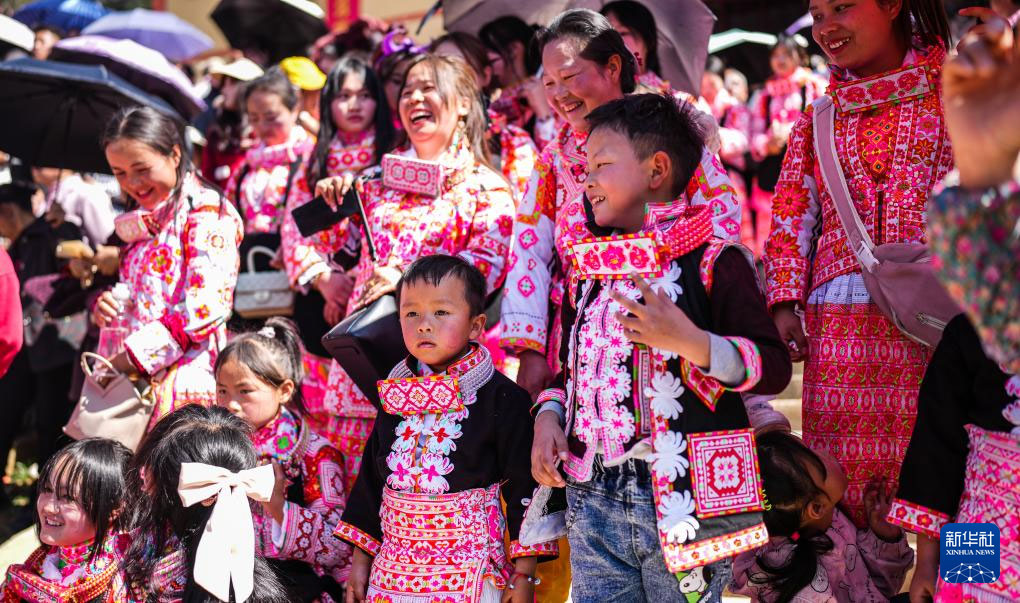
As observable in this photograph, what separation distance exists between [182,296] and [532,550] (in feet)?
6.16

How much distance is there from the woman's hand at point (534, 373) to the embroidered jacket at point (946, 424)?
3.78ft

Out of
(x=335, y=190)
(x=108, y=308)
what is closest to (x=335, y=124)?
(x=335, y=190)

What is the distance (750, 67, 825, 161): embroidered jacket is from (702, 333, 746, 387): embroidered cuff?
5678mm

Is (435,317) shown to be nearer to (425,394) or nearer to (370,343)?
(425,394)

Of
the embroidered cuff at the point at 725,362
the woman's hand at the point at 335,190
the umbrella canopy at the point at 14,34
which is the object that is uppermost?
the umbrella canopy at the point at 14,34

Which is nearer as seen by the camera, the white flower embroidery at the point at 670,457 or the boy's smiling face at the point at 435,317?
the white flower embroidery at the point at 670,457

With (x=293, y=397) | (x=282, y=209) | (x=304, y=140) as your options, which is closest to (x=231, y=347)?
(x=293, y=397)

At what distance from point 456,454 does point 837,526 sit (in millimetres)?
1162

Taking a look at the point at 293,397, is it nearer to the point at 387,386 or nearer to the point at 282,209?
the point at 387,386

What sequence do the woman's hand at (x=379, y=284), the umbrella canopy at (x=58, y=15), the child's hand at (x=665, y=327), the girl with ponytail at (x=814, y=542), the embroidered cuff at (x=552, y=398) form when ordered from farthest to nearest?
1. the umbrella canopy at (x=58, y=15)
2. the woman's hand at (x=379, y=284)
3. the girl with ponytail at (x=814, y=542)
4. the embroidered cuff at (x=552, y=398)
5. the child's hand at (x=665, y=327)

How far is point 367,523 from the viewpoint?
10.9 ft

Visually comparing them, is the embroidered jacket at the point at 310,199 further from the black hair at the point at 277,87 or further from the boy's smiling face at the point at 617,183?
the boy's smiling face at the point at 617,183

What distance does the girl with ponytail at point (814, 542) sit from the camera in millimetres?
3061

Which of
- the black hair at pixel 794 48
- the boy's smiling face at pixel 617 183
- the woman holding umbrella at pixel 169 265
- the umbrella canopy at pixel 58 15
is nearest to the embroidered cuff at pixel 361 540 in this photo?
the woman holding umbrella at pixel 169 265
